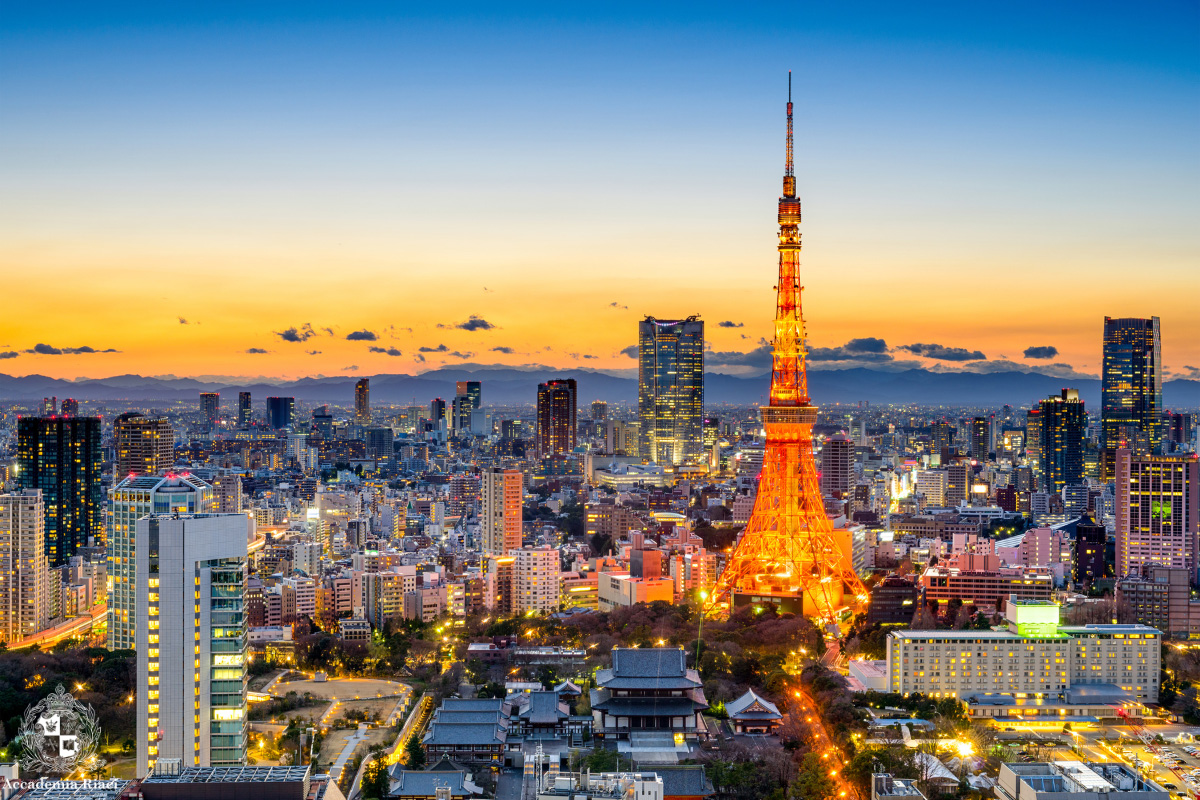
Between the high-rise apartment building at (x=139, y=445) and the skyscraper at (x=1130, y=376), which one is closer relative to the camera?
the high-rise apartment building at (x=139, y=445)

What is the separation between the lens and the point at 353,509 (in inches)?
1471

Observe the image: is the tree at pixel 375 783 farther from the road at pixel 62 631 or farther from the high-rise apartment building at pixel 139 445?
the high-rise apartment building at pixel 139 445

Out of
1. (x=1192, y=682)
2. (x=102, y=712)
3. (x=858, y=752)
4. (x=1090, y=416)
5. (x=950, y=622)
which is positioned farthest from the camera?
(x=1090, y=416)

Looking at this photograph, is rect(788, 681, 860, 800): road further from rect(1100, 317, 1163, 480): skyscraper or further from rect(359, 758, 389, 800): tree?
rect(1100, 317, 1163, 480): skyscraper

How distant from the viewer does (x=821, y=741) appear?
14562mm

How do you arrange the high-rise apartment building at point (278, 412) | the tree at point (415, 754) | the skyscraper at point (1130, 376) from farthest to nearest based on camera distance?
the high-rise apartment building at point (278, 412) → the skyscraper at point (1130, 376) → the tree at point (415, 754)

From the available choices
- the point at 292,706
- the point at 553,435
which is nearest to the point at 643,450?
the point at 553,435

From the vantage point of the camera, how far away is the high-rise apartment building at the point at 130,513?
14.8 m

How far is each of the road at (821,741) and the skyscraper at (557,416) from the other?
4219cm

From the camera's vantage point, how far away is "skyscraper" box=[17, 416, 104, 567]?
2908 centimetres

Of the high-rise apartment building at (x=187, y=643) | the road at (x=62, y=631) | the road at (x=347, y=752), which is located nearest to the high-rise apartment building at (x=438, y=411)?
the road at (x=62, y=631)

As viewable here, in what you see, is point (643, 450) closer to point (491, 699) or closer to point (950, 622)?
point (950, 622)

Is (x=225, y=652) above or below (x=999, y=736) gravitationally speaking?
above

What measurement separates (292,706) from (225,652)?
12.5ft
